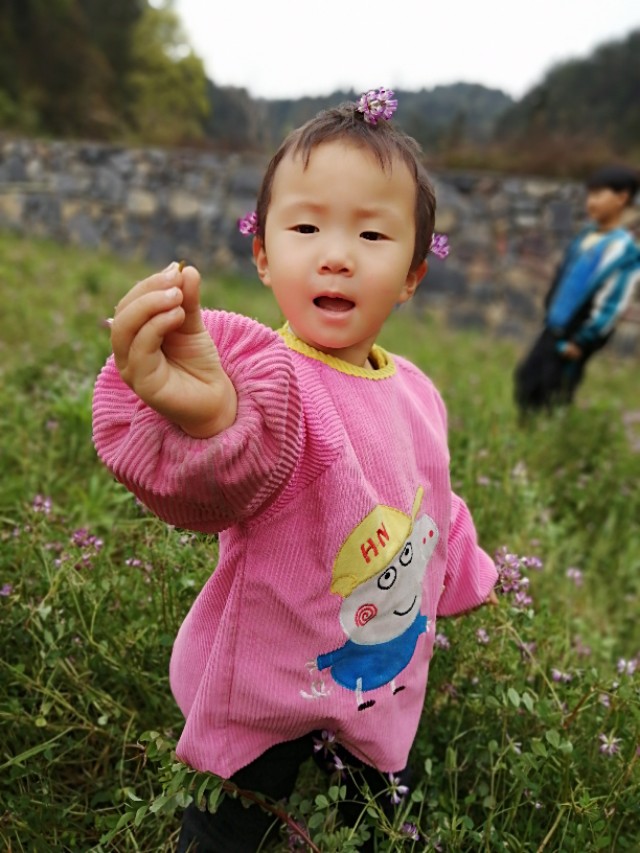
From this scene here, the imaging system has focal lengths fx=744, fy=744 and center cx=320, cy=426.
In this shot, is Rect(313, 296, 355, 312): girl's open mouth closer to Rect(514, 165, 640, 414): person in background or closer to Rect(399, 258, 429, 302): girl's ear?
Rect(399, 258, 429, 302): girl's ear

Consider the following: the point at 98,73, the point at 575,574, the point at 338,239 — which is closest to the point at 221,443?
the point at 338,239

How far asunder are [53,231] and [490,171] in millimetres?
5703

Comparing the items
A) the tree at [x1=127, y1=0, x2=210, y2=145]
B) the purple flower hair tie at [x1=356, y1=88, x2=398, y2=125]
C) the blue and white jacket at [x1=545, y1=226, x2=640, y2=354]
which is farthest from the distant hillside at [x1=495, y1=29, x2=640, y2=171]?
the purple flower hair tie at [x1=356, y1=88, x2=398, y2=125]

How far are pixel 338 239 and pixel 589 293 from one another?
3188mm

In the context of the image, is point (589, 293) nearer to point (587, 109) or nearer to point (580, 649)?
point (580, 649)

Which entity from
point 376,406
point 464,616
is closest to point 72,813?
point 464,616

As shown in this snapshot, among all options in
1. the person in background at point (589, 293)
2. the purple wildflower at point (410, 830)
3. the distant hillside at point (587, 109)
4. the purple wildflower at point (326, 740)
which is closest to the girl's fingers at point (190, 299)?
the purple wildflower at point (326, 740)

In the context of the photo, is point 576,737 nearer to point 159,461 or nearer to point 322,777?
point 322,777

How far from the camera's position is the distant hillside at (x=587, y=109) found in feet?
32.2

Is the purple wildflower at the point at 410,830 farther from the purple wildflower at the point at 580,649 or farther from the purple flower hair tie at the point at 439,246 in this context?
the purple flower hair tie at the point at 439,246

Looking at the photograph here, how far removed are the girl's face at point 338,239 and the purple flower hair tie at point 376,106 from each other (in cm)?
7

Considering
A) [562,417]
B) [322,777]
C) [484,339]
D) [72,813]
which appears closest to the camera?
[72,813]

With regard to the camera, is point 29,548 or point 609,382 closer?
point 29,548

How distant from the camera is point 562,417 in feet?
12.7
